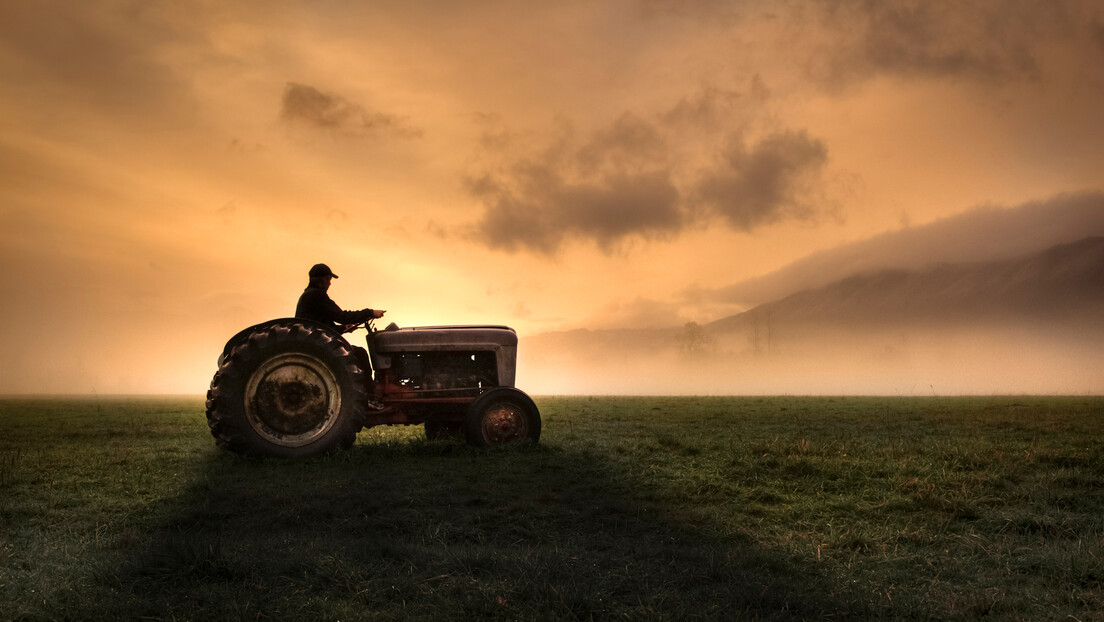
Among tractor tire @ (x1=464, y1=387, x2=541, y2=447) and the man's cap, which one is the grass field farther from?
the man's cap

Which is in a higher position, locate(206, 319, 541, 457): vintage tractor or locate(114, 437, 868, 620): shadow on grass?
locate(206, 319, 541, 457): vintage tractor

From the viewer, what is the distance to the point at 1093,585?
17.1 feet

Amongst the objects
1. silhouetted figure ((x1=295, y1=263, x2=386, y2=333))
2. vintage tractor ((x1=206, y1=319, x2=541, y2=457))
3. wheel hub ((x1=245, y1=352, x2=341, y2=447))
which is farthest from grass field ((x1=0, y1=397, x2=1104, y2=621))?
silhouetted figure ((x1=295, y1=263, x2=386, y2=333))

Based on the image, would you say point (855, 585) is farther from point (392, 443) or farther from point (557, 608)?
point (392, 443)

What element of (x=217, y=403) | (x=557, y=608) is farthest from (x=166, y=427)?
(x=557, y=608)

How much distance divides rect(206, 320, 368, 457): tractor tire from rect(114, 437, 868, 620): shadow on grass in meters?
1.18

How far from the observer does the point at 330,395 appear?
10430 millimetres

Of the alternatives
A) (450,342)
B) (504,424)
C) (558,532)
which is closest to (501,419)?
(504,424)

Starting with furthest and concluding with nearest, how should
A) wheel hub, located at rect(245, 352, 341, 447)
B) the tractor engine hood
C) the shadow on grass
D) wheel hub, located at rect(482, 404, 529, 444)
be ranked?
1. the tractor engine hood
2. wheel hub, located at rect(482, 404, 529, 444)
3. wheel hub, located at rect(245, 352, 341, 447)
4. the shadow on grass

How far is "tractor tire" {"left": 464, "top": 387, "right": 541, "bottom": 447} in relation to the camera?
35.3 ft

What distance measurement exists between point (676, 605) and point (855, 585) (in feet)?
5.06

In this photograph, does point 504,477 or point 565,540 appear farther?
point 504,477

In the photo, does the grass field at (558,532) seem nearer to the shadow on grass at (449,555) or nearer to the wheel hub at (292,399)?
the shadow on grass at (449,555)

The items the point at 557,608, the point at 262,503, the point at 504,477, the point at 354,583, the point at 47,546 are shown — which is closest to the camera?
the point at 557,608
